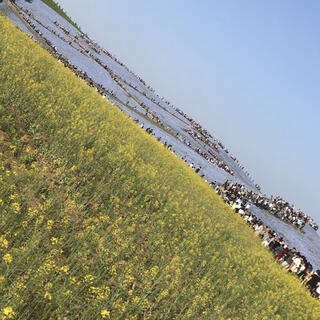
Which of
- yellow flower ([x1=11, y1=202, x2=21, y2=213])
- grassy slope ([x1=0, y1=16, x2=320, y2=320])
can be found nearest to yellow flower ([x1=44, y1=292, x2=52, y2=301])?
grassy slope ([x1=0, y1=16, x2=320, y2=320])

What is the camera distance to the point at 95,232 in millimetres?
9227

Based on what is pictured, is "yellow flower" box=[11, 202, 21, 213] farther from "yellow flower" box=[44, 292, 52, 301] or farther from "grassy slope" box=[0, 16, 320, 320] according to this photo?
"yellow flower" box=[44, 292, 52, 301]

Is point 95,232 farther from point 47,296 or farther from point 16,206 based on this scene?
point 47,296

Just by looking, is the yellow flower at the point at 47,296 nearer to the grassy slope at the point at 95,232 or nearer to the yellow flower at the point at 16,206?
the grassy slope at the point at 95,232

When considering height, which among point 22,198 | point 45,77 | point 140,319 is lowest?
point 140,319

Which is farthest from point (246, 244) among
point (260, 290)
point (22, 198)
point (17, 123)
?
point (22, 198)

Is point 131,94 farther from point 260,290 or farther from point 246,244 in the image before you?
point 260,290

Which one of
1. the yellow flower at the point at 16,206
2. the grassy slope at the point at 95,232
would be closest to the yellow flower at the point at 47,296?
the grassy slope at the point at 95,232

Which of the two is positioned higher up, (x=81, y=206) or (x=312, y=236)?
(x=312, y=236)

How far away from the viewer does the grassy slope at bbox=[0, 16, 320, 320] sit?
278 inches

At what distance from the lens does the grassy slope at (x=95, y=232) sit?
7059 mm

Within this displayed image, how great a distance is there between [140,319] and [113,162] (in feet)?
23.2

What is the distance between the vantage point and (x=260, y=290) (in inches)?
575

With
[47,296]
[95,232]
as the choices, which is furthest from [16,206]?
[95,232]
